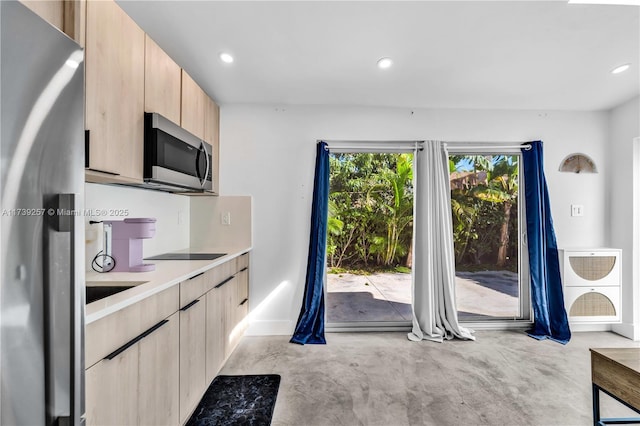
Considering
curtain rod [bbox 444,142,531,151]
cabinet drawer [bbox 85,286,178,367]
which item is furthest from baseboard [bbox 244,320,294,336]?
curtain rod [bbox 444,142,531,151]

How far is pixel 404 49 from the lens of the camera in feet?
6.84

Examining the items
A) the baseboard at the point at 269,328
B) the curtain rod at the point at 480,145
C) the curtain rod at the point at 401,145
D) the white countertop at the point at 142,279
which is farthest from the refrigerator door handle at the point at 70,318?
the curtain rod at the point at 480,145

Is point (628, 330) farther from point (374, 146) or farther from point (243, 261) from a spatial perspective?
point (243, 261)

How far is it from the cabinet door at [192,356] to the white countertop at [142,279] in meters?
0.21

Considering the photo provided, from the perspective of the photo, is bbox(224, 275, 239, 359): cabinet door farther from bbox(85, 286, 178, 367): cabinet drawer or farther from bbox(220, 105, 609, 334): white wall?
bbox(85, 286, 178, 367): cabinet drawer

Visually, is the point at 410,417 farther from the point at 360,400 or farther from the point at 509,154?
the point at 509,154

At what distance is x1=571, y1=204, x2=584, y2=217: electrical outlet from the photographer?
3.16 m

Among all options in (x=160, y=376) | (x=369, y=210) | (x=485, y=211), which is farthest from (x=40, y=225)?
(x=485, y=211)

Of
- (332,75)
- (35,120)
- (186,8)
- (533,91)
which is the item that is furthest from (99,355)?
(533,91)

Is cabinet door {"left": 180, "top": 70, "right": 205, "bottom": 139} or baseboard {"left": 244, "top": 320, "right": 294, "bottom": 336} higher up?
cabinet door {"left": 180, "top": 70, "right": 205, "bottom": 139}

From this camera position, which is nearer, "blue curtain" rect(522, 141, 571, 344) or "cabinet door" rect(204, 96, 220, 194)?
"cabinet door" rect(204, 96, 220, 194)

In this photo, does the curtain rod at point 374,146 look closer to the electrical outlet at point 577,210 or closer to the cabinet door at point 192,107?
the cabinet door at point 192,107

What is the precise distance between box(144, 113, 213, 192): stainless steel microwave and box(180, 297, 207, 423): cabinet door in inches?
30.8

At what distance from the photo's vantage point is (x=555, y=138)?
3.19m
